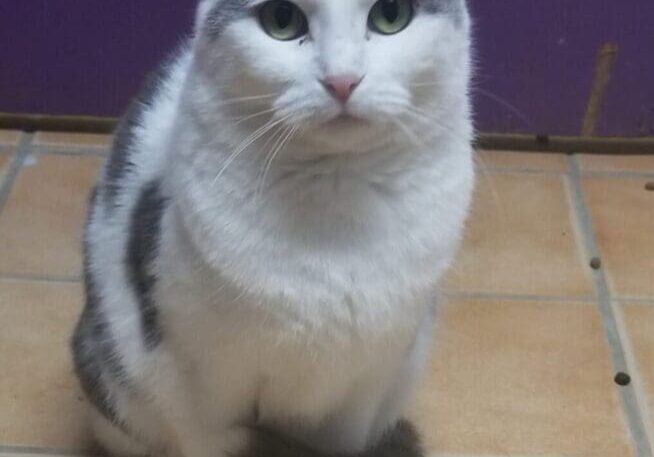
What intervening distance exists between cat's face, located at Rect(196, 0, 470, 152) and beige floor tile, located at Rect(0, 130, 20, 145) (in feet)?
2.96

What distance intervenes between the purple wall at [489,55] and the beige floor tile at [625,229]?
131 mm

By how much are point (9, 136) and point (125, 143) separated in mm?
707

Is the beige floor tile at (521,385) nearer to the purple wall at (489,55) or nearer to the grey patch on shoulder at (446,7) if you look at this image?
the purple wall at (489,55)

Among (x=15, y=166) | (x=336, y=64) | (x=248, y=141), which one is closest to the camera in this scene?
(x=336, y=64)

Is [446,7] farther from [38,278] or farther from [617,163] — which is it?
[617,163]

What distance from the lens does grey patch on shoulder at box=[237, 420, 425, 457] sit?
3.54 ft

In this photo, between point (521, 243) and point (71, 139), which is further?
point (71, 139)

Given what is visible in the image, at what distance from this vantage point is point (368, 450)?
1131mm

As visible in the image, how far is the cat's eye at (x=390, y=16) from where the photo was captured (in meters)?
0.78

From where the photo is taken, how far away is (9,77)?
170cm

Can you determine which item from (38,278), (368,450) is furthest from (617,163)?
(38,278)

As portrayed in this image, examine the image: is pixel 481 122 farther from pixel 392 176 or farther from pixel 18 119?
pixel 392 176

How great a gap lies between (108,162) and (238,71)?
32cm

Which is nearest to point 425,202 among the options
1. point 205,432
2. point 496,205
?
point 205,432
